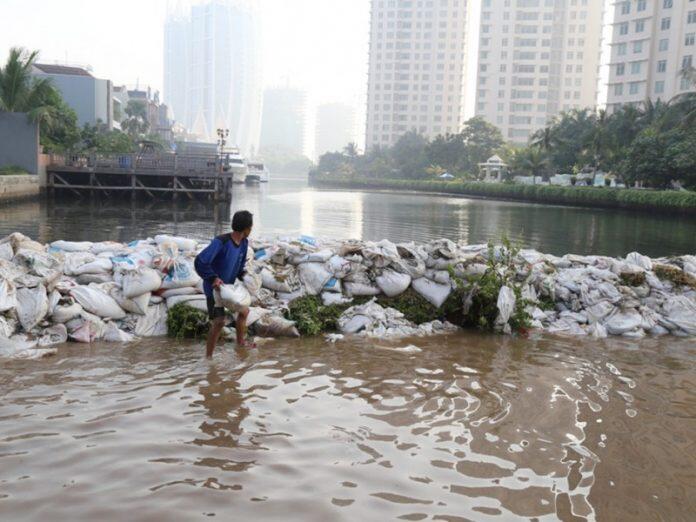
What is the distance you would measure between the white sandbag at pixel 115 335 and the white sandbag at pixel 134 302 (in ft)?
0.94

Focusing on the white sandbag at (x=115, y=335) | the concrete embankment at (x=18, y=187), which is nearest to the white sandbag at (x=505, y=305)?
the white sandbag at (x=115, y=335)

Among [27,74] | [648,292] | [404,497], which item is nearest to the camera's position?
[404,497]

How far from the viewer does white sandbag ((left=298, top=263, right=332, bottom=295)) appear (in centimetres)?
734

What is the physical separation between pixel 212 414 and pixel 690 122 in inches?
1496

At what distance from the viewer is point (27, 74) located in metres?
31.3

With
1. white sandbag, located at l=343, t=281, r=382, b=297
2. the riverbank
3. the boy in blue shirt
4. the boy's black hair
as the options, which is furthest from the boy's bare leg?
the riverbank

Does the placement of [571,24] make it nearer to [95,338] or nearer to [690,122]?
[690,122]

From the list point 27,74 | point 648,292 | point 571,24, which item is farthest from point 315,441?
point 571,24

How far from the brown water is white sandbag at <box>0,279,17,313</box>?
712mm

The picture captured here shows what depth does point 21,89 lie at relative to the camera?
30766 millimetres

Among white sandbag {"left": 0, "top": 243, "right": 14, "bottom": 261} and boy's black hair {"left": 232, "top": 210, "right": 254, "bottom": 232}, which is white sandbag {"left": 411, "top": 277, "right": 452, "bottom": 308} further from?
white sandbag {"left": 0, "top": 243, "right": 14, "bottom": 261}

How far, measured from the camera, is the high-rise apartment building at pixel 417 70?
Answer: 139375 millimetres

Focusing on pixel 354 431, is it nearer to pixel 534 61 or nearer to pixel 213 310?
pixel 213 310

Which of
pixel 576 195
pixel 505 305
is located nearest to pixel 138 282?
pixel 505 305
